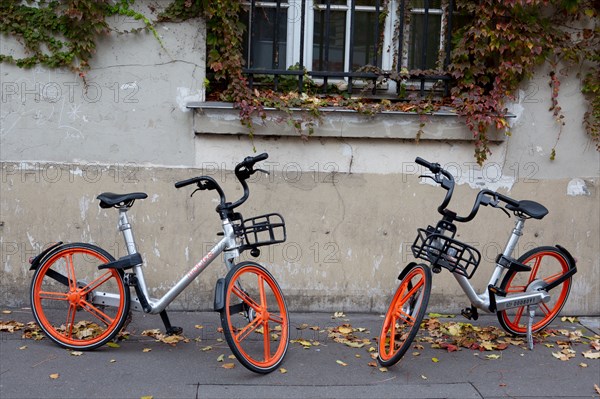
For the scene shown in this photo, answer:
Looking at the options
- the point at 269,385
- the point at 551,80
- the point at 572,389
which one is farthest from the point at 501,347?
the point at 551,80

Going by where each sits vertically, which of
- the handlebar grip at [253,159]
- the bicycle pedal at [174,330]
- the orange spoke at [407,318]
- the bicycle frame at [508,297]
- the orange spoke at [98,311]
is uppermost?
the handlebar grip at [253,159]

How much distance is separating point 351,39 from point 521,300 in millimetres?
2417

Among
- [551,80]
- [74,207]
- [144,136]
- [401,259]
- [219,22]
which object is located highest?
[219,22]

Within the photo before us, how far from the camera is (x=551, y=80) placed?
5797 millimetres

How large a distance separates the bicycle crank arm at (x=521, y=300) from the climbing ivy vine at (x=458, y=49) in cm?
115

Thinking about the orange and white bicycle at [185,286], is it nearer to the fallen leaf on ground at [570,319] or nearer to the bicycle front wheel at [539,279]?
the bicycle front wheel at [539,279]

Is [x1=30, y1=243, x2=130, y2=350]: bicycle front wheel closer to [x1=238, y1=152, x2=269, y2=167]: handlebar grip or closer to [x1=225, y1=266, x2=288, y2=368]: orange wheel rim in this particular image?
[x1=225, y1=266, x2=288, y2=368]: orange wheel rim

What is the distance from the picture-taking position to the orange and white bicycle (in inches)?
182

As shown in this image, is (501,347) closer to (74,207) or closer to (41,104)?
(74,207)

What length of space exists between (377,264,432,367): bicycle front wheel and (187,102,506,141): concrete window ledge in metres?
1.29

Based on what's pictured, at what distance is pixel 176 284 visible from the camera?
4.85 metres

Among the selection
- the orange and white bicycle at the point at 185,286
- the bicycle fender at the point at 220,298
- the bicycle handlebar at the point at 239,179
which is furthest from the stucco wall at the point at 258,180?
the bicycle fender at the point at 220,298

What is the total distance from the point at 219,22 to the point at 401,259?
237 centimetres

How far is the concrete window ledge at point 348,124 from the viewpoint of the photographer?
18.4 feet
